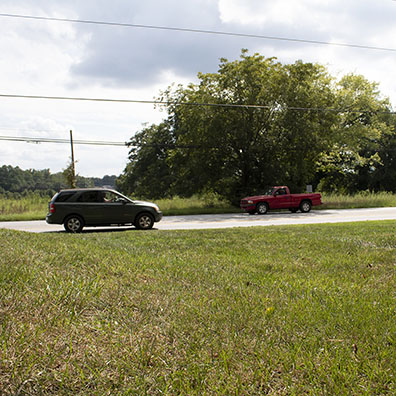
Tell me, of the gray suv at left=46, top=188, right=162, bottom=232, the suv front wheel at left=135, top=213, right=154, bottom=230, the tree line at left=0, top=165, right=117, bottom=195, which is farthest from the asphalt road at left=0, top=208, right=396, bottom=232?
the tree line at left=0, top=165, right=117, bottom=195

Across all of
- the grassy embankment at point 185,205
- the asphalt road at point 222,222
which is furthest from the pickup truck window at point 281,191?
the asphalt road at point 222,222

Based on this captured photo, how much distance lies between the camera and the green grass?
97.3 inches

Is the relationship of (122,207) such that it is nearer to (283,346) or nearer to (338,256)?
(338,256)

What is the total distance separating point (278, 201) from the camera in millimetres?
23125

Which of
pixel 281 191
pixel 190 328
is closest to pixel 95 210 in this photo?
pixel 190 328

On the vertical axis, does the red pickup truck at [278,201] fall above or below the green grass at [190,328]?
above

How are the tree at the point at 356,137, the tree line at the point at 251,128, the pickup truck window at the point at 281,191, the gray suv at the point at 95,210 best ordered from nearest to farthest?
the gray suv at the point at 95,210
the pickup truck window at the point at 281,191
the tree line at the point at 251,128
the tree at the point at 356,137

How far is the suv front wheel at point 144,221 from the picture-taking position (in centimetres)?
1488

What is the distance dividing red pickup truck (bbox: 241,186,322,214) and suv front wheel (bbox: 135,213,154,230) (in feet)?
30.0

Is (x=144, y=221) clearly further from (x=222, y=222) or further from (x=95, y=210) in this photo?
(x=222, y=222)

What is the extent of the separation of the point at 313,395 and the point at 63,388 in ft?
5.11

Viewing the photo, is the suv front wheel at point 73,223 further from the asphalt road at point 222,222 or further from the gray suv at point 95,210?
the asphalt road at point 222,222

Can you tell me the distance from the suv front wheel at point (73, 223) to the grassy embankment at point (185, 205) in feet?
26.1

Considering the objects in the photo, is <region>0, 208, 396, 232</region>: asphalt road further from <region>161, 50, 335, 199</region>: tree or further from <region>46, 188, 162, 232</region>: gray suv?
<region>161, 50, 335, 199</region>: tree
